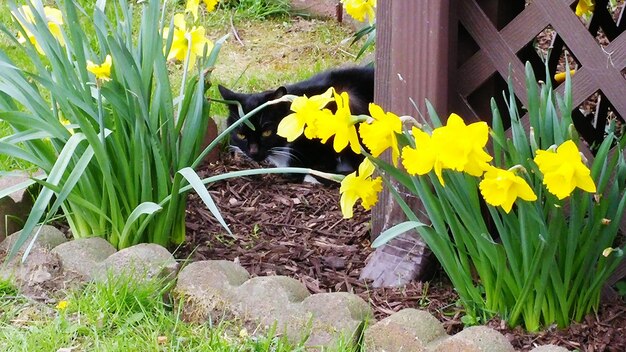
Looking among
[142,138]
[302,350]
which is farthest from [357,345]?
[142,138]

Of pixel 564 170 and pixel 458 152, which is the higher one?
pixel 458 152

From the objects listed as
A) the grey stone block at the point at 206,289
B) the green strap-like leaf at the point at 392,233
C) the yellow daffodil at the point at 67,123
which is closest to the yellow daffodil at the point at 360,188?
the green strap-like leaf at the point at 392,233

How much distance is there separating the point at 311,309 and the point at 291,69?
3179 mm

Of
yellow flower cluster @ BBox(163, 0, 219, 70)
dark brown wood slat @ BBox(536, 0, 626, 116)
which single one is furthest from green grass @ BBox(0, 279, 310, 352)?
dark brown wood slat @ BBox(536, 0, 626, 116)

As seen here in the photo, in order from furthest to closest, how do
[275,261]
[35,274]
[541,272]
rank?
[275,261]
[35,274]
[541,272]

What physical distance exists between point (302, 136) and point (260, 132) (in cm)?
23

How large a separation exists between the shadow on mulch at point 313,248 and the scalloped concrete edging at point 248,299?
199 millimetres

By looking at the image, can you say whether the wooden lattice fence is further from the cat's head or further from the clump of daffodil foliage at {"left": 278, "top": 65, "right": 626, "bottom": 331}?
the cat's head

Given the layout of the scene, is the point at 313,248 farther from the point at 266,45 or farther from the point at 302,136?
the point at 266,45

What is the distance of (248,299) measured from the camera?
2.86 meters

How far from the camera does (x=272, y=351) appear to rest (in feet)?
8.81

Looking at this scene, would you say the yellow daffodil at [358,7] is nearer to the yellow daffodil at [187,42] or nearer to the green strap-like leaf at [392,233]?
the yellow daffodil at [187,42]

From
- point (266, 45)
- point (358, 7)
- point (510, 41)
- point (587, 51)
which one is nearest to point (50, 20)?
point (358, 7)

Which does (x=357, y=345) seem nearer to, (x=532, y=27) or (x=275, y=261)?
(x=275, y=261)
